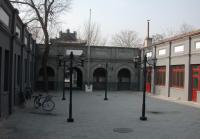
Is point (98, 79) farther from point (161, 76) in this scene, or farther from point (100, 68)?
point (161, 76)

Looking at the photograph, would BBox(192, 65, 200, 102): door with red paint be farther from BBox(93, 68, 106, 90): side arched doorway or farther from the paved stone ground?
BBox(93, 68, 106, 90): side arched doorway

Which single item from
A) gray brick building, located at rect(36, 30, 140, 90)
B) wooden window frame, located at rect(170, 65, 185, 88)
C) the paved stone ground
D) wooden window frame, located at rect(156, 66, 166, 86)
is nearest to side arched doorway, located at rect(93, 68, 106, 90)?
gray brick building, located at rect(36, 30, 140, 90)

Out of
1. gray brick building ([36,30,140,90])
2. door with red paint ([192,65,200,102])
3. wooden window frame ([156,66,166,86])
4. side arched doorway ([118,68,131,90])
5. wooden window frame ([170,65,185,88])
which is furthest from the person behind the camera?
side arched doorway ([118,68,131,90])

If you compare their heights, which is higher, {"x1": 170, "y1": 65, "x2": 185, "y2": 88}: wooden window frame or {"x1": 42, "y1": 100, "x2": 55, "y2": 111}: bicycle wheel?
{"x1": 170, "y1": 65, "x2": 185, "y2": 88}: wooden window frame

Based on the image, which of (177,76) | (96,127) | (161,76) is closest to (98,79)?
(161,76)

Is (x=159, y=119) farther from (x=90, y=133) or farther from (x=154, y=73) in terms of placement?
(x=154, y=73)

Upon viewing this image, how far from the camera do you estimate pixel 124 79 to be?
43125 millimetres

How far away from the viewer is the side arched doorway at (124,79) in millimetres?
42844

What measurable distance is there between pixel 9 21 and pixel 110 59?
26.5 metres

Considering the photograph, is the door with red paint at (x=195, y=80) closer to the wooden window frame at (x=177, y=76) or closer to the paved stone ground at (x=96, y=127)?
the wooden window frame at (x=177, y=76)

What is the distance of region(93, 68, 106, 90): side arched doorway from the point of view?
42.2 m

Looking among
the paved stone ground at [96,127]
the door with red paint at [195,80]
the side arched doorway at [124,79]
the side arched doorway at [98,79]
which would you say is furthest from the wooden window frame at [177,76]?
the paved stone ground at [96,127]

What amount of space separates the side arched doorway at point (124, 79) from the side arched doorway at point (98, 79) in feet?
7.22

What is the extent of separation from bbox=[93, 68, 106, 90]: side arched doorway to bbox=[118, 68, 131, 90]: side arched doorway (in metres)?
2.20
